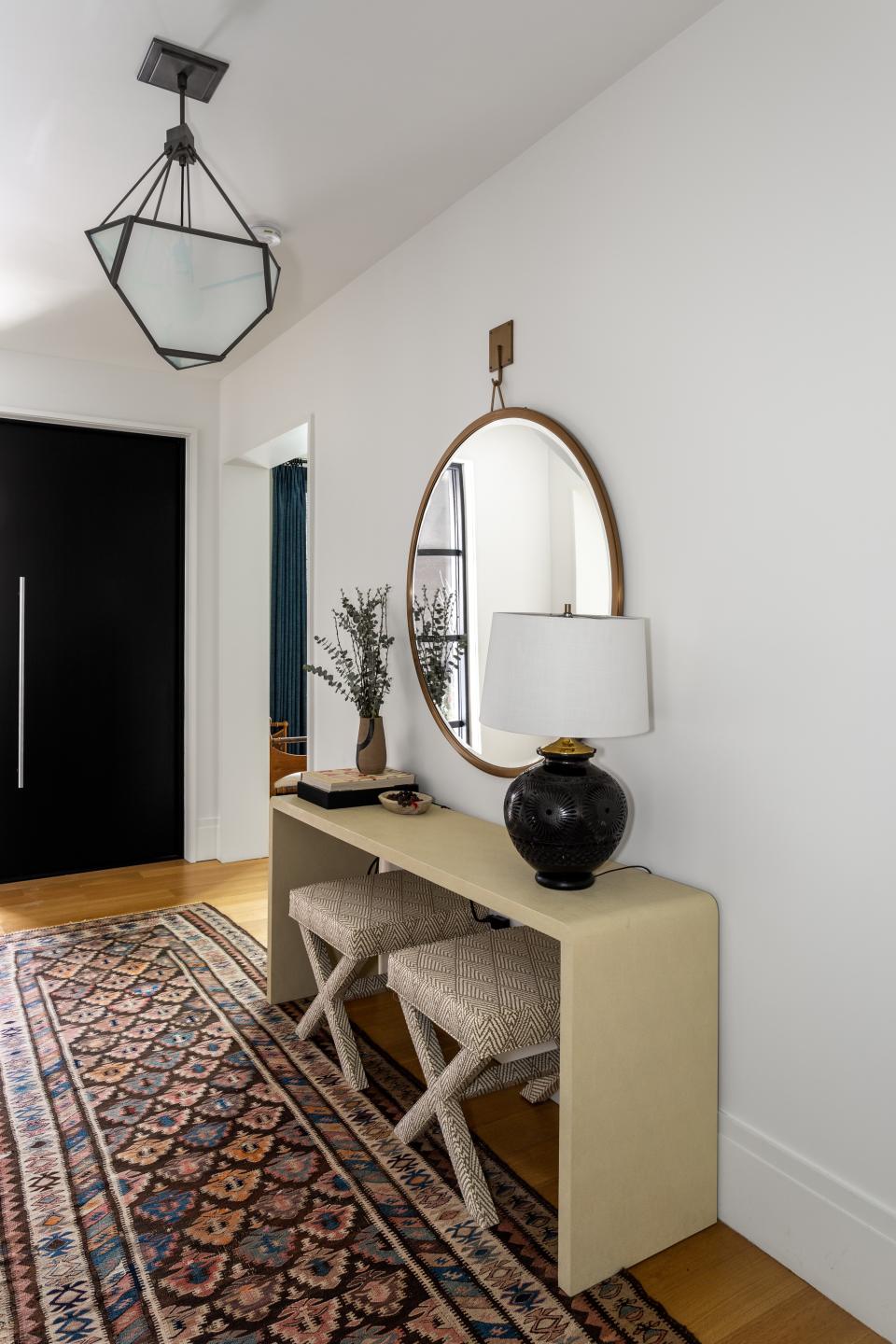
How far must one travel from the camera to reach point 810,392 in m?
1.64

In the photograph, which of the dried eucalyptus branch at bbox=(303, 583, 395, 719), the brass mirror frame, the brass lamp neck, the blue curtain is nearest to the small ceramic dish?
the brass mirror frame

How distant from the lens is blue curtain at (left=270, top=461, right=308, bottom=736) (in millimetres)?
6594

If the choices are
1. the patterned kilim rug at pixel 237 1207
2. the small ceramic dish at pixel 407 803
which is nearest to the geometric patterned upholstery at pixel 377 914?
the small ceramic dish at pixel 407 803

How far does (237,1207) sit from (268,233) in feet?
9.03

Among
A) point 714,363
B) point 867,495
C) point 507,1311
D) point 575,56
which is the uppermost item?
point 575,56

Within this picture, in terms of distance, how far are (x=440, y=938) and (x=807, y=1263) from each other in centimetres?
108

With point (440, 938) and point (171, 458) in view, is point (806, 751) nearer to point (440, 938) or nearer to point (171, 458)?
point (440, 938)

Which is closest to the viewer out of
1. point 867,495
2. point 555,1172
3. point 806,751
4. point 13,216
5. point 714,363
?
point 867,495

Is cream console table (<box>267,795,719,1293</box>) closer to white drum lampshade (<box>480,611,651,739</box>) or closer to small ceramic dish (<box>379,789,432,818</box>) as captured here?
white drum lampshade (<box>480,611,651,739</box>)

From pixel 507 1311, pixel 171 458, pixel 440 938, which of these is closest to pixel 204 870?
pixel 171 458

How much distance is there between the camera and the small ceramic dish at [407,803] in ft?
8.58

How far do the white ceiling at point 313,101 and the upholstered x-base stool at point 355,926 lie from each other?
206 centimetres

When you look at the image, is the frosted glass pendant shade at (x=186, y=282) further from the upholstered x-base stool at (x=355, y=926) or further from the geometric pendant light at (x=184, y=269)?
the upholstered x-base stool at (x=355, y=926)

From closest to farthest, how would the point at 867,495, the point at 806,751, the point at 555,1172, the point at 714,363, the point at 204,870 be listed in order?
1. the point at 867,495
2. the point at 806,751
3. the point at 714,363
4. the point at 555,1172
5. the point at 204,870
